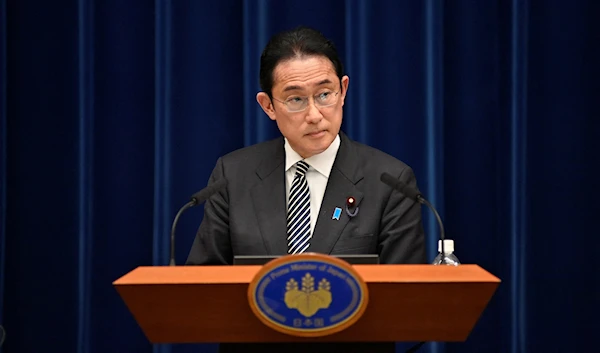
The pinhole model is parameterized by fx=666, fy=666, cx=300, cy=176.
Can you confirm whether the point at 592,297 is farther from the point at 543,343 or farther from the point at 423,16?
the point at 423,16

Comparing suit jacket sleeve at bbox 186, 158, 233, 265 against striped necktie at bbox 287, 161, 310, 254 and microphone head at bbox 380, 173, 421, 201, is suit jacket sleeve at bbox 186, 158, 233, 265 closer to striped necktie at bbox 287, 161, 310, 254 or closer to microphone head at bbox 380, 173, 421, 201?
striped necktie at bbox 287, 161, 310, 254

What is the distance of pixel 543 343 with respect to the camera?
3008 millimetres

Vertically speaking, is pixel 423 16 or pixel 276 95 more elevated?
pixel 423 16

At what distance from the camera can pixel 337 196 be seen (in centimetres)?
197

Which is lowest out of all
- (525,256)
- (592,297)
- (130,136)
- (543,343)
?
(543,343)

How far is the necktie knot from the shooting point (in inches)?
81.5

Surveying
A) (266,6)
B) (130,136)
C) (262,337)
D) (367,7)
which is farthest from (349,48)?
(262,337)

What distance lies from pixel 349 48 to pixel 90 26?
1.20 meters

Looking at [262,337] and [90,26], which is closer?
[262,337]

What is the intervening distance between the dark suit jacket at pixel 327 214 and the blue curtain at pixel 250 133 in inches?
34.5

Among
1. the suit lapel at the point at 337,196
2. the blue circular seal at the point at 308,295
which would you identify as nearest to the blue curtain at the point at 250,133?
the suit lapel at the point at 337,196

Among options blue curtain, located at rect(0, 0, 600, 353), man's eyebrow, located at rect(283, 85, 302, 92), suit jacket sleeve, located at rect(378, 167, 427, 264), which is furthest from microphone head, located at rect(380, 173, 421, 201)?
blue curtain, located at rect(0, 0, 600, 353)

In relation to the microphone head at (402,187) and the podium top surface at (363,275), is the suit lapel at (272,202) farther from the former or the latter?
the podium top surface at (363,275)

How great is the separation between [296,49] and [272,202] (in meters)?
0.47
